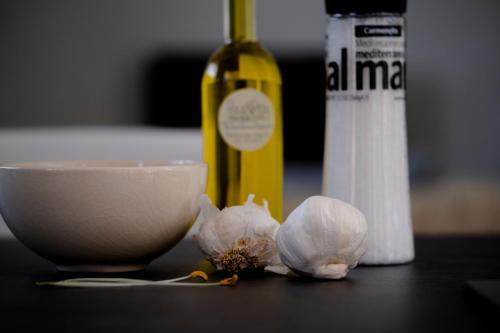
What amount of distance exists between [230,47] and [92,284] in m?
0.38

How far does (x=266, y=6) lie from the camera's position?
4.87 metres

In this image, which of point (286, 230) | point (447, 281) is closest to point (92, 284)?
point (286, 230)

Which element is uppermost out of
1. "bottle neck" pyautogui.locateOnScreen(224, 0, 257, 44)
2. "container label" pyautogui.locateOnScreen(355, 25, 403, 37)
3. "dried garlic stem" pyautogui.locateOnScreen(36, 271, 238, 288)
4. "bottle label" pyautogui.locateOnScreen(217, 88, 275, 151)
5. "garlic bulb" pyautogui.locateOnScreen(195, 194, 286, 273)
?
"bottle neck" pyautogui.locateOnScreen(224, 0, 257, 44)

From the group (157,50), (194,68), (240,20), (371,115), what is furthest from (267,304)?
(157,50)

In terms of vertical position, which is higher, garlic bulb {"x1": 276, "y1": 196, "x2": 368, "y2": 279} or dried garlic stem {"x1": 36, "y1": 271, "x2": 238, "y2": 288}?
garlic bulb {"x1": 276, "y1": 196, "x2": 368, "y2": 279}

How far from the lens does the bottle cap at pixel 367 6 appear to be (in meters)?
0.84

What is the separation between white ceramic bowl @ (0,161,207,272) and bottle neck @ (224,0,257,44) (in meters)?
0.26

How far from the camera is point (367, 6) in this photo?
2.76 ft

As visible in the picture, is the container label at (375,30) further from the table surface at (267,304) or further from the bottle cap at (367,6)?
the table surface at (267,304)

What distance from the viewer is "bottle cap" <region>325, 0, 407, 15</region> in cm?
84

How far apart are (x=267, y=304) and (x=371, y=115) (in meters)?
0.31

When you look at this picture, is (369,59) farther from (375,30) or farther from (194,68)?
(194,68)

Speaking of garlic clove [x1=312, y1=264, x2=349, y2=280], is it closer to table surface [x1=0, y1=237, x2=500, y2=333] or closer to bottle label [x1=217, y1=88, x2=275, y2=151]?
table surface [x1=0, y1=237, x2=500, y2=333]

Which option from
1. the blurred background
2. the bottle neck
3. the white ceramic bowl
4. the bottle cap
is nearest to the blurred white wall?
the blurred background
